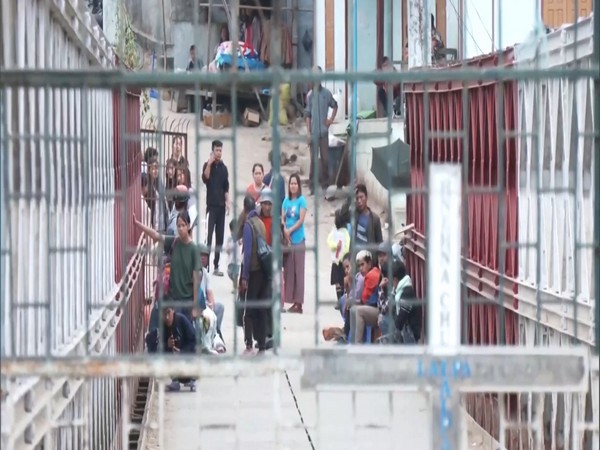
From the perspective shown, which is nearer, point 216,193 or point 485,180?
point 485,180

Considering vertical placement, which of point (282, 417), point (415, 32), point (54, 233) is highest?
point (415, 32)

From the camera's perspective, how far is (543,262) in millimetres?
9820

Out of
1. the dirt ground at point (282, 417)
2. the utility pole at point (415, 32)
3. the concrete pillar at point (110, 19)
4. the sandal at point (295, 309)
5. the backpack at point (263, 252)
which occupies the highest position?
the utility pole at point (415, 32)

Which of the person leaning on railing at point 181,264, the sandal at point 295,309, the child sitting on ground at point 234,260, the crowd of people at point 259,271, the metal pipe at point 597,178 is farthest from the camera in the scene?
the sandal at point 295,309

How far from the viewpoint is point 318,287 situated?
6.32 meters

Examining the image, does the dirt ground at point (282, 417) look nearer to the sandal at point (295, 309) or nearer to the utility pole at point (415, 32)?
the sandal at point (295, 309)

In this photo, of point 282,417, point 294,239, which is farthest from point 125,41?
point 282,417

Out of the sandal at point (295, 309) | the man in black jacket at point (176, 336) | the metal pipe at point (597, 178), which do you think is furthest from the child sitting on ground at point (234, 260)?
the sandal at point (295, 309)

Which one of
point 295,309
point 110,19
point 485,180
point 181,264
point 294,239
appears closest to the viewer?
point 485,180

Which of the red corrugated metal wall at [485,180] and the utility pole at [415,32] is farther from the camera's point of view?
the utility pole at [415,32]

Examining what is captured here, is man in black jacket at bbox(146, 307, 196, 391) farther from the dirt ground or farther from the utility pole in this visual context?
the utility pole

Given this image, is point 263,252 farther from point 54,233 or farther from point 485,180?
point 54,233

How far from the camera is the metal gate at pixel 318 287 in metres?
5.75

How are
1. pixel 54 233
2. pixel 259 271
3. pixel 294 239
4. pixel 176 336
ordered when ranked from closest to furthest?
pixel 54 233, pixel 176 336, pixel 259 271, pixel 294 239
